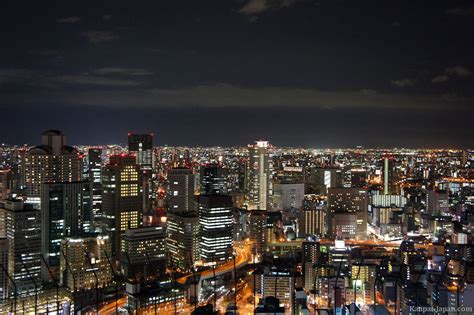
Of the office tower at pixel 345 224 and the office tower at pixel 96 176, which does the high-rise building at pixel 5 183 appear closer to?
the office tower at pixel 96 176

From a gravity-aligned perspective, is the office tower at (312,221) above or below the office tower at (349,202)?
below

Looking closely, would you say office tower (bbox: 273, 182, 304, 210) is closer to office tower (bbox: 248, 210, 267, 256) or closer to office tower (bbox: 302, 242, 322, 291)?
office tower (bbox: 248, 210, 267, 256)

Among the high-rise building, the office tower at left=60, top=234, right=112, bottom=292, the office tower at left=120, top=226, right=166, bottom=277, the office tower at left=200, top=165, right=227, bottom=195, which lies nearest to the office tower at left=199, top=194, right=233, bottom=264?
the office tower at left=120, top=226, right=166, bottom=277

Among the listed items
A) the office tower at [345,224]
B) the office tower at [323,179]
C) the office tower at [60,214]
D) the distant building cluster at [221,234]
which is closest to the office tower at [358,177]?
the distant building cluster at [221,234]

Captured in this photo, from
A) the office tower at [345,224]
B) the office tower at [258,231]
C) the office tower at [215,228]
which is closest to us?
the office tower at [215,228]

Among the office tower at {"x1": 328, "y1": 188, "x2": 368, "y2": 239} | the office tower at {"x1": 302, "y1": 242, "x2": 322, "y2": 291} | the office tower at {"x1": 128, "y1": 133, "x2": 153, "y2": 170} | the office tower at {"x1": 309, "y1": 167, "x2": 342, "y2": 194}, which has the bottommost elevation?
the office tower at {"x1": 302, "y1": 242, "x2": 322, "y2": 291}
